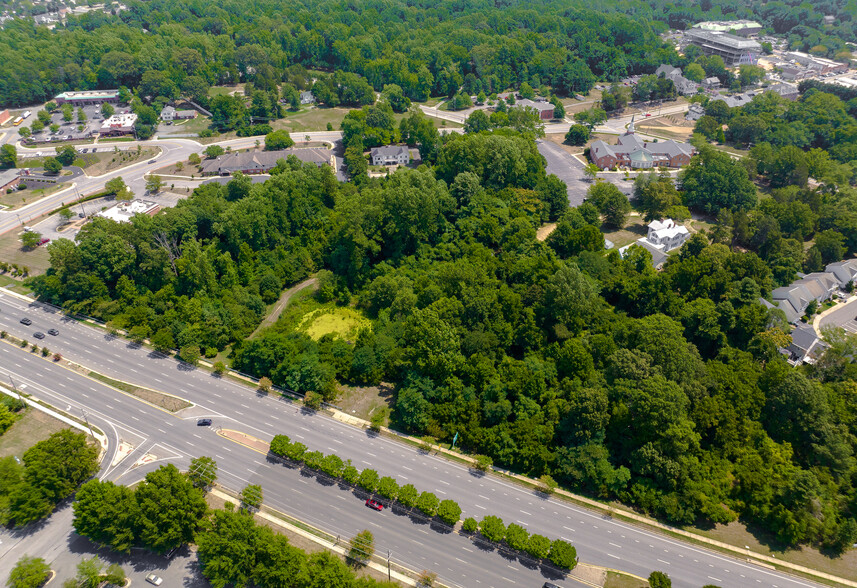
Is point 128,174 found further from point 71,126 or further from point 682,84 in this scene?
point 682,84

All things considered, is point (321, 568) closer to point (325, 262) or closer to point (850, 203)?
point (325, 262)

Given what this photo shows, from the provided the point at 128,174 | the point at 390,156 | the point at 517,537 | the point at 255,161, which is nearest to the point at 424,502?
the point at 517,537

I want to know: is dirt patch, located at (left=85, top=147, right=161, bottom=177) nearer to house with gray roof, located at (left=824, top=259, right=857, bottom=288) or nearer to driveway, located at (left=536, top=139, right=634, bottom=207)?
driveway, located at (left=536, top=139, right=634, bottom=207)

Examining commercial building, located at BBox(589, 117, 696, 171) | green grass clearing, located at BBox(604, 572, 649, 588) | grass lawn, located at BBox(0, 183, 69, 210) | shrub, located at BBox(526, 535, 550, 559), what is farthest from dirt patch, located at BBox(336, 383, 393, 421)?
grass lawn, located at BBox(0, 183, 69, 210)

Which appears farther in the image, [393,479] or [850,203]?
[850,203]

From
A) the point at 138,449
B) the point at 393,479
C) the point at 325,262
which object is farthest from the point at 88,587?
the point at 325,262

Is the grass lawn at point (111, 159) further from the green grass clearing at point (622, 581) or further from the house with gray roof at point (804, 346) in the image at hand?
the house with gray roof at point (804, 346)
